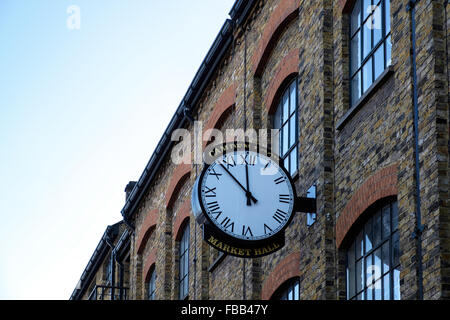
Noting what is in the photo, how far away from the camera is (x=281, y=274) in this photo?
59.3 ft

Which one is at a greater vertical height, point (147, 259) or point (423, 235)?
point (147, 259)

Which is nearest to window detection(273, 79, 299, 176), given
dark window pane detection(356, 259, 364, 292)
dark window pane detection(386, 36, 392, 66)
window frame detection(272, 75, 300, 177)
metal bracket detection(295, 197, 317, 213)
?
window frame detection(272, 75, 300, 177)

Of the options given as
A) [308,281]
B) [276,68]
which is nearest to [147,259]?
[276,68]

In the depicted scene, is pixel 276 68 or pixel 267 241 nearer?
pixel 267 241

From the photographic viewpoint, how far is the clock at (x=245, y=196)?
15.9 meters

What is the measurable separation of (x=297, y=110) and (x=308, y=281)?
3224 millimetres

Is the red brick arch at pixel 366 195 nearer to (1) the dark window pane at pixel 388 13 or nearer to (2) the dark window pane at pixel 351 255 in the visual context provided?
(2) the dark window pane at pixel 351 255

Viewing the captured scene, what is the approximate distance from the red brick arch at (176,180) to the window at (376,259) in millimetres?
9528

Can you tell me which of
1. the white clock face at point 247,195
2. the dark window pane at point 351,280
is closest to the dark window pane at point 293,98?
the white clock face at point 247,195

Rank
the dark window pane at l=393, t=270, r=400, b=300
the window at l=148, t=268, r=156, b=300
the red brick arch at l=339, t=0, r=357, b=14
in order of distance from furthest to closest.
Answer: the window at l=148, t=268, r=156, b=300 → the red brick arch at l=339, t=0, r=357, b=14 → the dark window pane at l=393, t=270, r=400, b=300

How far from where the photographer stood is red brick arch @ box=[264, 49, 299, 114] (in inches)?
741

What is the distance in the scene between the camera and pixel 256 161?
16625 mm

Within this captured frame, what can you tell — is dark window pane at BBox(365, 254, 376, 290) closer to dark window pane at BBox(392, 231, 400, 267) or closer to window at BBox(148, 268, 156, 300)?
dark window pane at BBox(392, 231, 400, 267)
